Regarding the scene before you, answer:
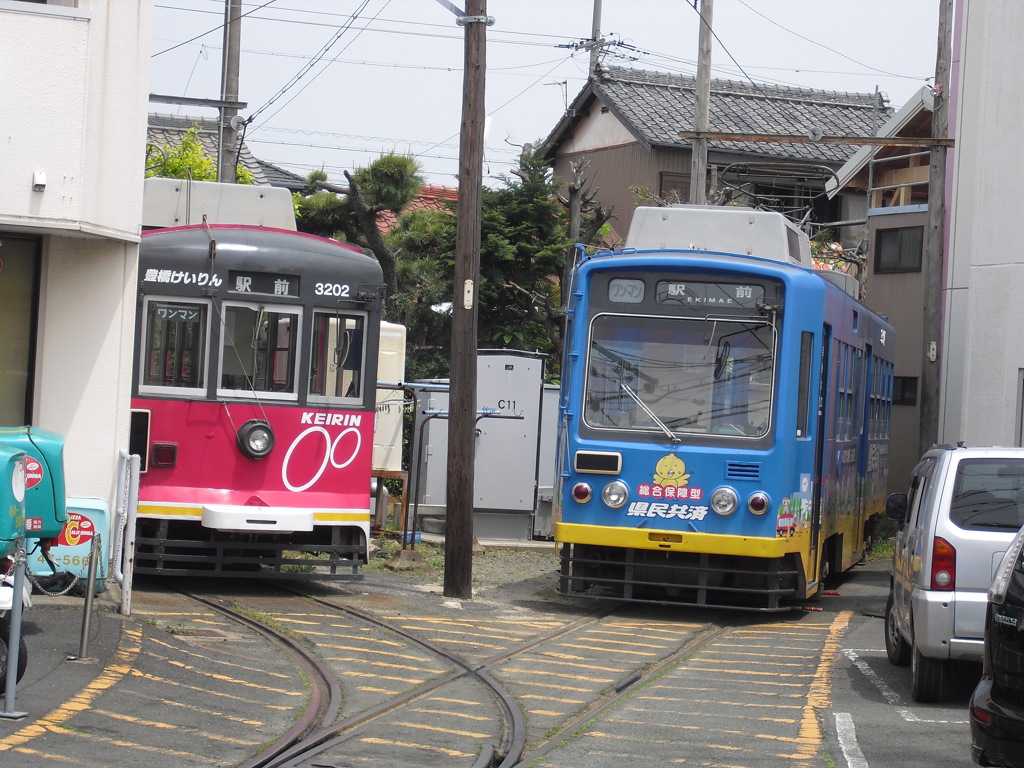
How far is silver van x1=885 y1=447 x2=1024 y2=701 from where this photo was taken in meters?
8.37

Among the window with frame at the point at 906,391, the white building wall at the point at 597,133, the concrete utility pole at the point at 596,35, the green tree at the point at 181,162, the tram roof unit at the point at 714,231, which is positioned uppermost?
the concrete utility pole at the point at 596,35

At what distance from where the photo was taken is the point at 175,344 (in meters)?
12.4

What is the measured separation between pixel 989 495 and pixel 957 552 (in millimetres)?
526

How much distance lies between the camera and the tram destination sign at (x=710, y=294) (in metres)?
12.3

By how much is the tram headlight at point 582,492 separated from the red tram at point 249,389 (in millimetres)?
2005

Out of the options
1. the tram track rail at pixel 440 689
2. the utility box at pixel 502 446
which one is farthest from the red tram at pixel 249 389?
the utility box at pixel 502 446

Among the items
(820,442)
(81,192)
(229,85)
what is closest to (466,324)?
(820,442)

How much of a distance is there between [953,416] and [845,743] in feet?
51.1

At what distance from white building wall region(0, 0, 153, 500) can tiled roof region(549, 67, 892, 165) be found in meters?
24.5

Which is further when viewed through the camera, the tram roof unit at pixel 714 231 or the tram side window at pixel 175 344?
the tram roof unit at pixel 714 231

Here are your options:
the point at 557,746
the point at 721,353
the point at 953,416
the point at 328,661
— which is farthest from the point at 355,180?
the point at 557,746

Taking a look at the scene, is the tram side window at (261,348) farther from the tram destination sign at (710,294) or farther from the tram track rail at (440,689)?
the tram destination sign at (710,294)

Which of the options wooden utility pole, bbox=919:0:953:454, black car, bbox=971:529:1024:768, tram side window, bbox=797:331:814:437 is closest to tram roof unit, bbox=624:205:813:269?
Answer: tram side window, bbox=797:331:814:437

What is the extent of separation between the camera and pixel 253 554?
14.3 metres
